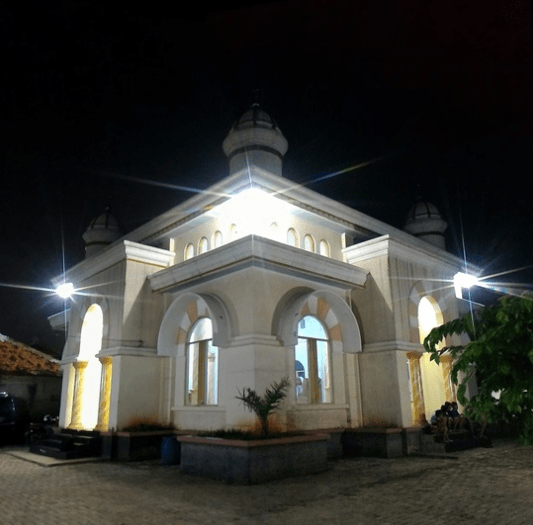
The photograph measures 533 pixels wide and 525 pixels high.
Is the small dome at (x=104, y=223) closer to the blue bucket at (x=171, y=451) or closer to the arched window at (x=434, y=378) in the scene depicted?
the blue bucket at (x=171, y=451)

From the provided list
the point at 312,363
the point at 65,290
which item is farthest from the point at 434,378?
the point at 65,290

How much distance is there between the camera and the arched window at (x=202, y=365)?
430 inches

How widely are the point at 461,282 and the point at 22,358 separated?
19090 mm

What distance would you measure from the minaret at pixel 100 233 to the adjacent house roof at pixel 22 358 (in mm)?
6101

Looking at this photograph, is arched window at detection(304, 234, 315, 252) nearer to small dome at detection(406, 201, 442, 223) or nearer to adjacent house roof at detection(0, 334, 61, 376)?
small dome at detection(406, 201, 442, 223)

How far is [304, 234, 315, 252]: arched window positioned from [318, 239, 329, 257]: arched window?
224mm

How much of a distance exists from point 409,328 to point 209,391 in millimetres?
5020

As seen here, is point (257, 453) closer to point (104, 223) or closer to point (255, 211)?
point (255, 211)

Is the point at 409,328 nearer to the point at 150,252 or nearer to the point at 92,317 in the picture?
the point at 150,252

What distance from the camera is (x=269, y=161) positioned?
13.7 meters

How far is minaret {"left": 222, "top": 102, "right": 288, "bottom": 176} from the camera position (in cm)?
1365

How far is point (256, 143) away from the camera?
45.1ft

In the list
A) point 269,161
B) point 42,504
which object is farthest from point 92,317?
point 42,504

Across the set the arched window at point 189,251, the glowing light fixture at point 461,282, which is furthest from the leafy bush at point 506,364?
the glowing light fixture at point 461,282
